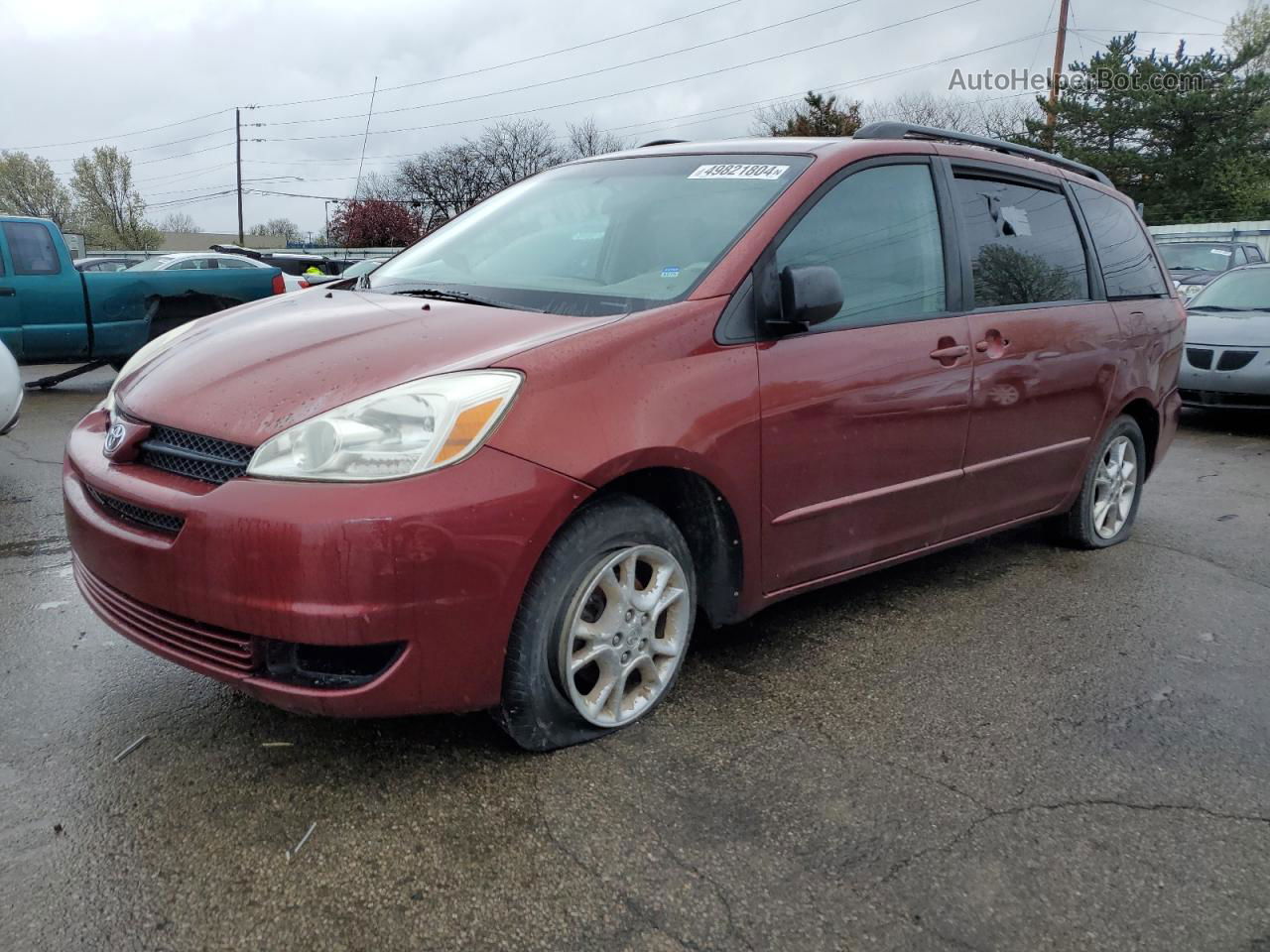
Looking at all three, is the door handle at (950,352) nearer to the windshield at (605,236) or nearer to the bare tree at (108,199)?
the windshield at (605,236)

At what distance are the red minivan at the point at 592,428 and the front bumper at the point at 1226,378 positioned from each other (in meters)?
5.07

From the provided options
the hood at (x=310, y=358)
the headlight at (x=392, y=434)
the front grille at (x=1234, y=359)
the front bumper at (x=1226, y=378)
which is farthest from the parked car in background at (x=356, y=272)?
the front grille at (x=1234, y=359)

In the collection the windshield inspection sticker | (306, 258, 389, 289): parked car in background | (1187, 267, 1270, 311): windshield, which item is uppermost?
the windshield inspection sticker

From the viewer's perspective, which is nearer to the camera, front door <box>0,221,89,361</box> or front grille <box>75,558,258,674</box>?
front grille <box>75,558,258,674</box>

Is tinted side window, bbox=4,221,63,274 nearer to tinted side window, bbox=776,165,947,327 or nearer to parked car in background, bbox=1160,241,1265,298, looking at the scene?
tinted side window, bbox=776,165,947,327

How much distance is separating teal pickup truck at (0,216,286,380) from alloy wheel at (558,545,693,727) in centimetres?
880

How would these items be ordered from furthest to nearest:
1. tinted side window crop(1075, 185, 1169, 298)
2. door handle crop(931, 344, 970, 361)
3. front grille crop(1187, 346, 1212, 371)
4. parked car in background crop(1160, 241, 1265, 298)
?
parked car in background crop(1160, 241, 1265, 298)
front grille crop(1187, 346, 1212, 371)
tinted side window crop(1075, 185, 1169, 298)
door handle crop(931, 344, 970, 361)

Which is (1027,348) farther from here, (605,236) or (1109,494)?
(605,236)

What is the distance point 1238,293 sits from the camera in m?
9.68

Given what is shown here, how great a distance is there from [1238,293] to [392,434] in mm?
9764

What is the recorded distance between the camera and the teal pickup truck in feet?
31.4

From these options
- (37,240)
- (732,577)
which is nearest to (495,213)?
(732,577)

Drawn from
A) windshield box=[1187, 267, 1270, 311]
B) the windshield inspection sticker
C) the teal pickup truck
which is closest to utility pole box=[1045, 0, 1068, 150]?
windshield box=[1187, 267, 1270, 311]

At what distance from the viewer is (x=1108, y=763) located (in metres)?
2.78
